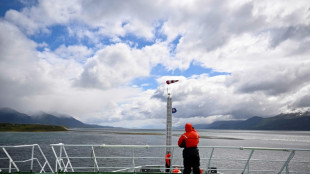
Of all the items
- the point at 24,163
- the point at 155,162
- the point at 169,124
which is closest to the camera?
the point at 169,124

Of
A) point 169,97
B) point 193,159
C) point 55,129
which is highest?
point 169,97

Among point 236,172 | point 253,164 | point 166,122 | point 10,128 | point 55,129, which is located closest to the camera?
point 166,122

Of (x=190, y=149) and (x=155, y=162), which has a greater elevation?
(x=190, y=149)

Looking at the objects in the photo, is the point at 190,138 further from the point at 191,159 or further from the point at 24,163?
the point at 24,163

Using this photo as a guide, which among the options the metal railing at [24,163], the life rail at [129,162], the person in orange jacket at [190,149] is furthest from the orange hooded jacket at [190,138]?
the metal railing at [24,163]

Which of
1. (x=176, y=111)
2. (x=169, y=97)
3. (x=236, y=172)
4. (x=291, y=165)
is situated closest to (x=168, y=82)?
(x=169, y=97)

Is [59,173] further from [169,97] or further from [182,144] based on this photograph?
[169,97]

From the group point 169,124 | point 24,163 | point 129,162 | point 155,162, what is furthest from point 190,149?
point 24,163

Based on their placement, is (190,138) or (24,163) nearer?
(190,138)

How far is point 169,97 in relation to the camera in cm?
1698

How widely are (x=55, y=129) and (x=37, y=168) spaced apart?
140 meters

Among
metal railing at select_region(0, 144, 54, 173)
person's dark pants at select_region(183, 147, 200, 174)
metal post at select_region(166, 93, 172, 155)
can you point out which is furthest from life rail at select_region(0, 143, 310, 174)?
person's dark pants at select_region(183, 147, 200, 174)

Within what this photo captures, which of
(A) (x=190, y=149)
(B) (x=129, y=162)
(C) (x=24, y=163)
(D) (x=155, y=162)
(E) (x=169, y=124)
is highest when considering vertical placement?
(E) (x=169, y=124)

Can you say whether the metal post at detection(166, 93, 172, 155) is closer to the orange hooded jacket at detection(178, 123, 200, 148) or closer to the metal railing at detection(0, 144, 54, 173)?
the metal railing at detection(0, 144, 54, 173)
